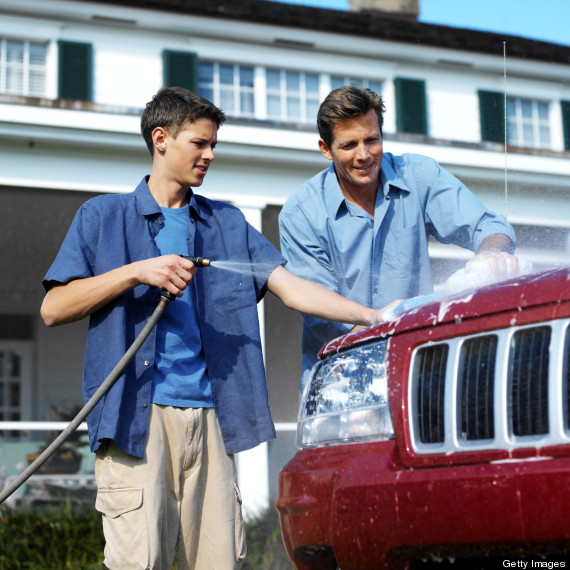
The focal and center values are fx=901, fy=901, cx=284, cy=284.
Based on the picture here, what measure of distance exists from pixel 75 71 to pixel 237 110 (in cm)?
254

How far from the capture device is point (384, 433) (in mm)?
2385

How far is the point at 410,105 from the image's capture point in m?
14.4

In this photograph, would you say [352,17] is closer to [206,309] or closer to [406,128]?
[406,128]

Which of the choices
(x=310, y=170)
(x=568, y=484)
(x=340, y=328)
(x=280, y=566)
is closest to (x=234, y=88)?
(x=310, y=170)

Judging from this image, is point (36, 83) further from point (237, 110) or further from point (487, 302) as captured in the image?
point (487, 302)

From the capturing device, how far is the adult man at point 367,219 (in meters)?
3.62

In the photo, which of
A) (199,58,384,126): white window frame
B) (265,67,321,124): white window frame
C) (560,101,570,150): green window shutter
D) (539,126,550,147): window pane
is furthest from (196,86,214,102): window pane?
(560,101,570,150): green window shutter

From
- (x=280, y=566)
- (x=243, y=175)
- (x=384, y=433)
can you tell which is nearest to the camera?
(x=384, y=433)

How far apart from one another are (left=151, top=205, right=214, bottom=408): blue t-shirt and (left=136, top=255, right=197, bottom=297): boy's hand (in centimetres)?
19

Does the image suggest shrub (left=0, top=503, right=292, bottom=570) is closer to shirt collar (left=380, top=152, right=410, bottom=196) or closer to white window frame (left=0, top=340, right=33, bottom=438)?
shirt collar (left=380, top=152, right=410, bottom=196)

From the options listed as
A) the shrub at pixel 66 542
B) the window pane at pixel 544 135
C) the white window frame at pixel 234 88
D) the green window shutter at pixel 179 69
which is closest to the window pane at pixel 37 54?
the green window shutter at pixel 179 69

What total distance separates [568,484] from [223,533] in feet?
4.49

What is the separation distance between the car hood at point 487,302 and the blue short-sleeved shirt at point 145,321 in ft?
1.84

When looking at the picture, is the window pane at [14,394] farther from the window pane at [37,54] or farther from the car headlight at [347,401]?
the car headlight at [347,401]
